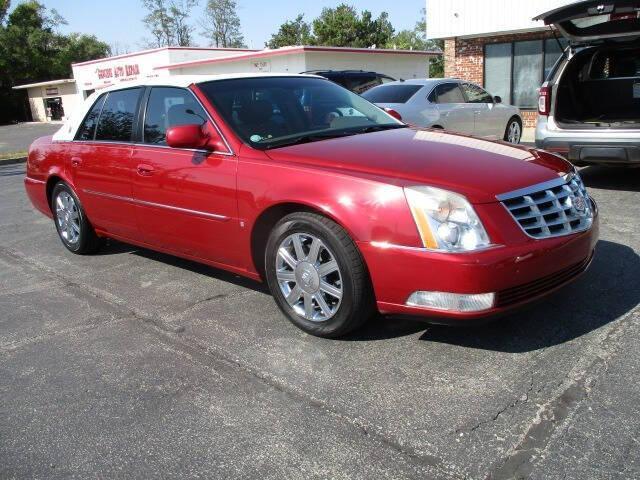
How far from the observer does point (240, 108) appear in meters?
4.13

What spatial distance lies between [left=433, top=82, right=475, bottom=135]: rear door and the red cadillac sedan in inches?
203

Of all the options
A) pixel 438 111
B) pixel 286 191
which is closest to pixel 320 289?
pixel 286 191

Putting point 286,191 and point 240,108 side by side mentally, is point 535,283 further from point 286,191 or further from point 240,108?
point 240,108

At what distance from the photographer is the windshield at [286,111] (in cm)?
400

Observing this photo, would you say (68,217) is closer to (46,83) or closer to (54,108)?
(46,83)

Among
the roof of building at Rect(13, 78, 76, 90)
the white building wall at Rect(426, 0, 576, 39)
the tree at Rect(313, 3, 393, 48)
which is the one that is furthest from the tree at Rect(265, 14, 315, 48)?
the white building wall at Rect(426, 0, 576, 39)

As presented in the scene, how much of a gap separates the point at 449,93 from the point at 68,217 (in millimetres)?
6650

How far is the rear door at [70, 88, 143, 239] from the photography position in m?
4.73

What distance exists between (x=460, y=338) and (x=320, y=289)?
33.8 inches

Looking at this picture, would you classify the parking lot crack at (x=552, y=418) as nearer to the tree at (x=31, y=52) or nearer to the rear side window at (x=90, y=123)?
the rear side window at (x=90, y=123)

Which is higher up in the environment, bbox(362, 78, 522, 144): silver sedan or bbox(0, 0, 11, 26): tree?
bbox(0, 0, 11, 26): tree

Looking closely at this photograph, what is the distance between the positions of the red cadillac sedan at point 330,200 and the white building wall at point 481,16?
38.9 ft

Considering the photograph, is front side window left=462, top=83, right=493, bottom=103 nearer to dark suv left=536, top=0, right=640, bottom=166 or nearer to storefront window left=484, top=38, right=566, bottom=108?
dark suv left=536, top=0, right=640, bottom=166

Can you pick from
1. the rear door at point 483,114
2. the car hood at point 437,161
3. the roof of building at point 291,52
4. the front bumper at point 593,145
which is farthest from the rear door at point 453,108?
the roof of building at point 291,52
